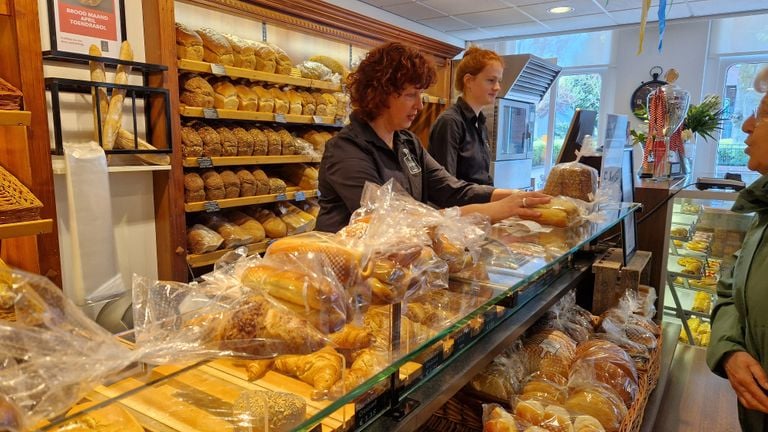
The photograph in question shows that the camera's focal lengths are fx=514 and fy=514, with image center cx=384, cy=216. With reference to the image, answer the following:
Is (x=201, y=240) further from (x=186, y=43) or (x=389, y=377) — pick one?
(x=389, y=377)

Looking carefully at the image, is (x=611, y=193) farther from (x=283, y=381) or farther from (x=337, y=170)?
(x=283, y=381)

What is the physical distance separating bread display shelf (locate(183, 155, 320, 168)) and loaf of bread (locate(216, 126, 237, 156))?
0.15ft

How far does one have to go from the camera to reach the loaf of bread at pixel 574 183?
6.07 ft

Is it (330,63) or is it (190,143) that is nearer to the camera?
(190,143)

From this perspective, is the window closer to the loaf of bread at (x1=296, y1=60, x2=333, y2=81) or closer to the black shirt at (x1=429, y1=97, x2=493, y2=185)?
the black shirt at (x1=429, y1=97, x2=493, y2=185)

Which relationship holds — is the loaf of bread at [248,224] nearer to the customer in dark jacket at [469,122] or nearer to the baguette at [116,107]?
the baguette at [116,107]

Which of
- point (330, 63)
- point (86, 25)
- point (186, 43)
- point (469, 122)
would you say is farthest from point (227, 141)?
point (469, 122)

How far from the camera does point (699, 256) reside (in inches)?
119

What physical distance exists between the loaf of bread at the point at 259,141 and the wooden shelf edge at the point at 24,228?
1383 millimetres

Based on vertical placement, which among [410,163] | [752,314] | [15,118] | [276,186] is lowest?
[752,314]

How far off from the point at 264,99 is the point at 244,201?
65cm

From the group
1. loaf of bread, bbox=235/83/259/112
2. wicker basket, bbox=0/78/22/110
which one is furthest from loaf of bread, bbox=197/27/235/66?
wicker basket, bbox=0/78/22/110

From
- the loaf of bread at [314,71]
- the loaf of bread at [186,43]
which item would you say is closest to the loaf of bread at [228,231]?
the loaf of bread at [186,43]

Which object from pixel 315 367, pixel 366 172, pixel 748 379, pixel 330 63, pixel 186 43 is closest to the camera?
pixel 315 367
